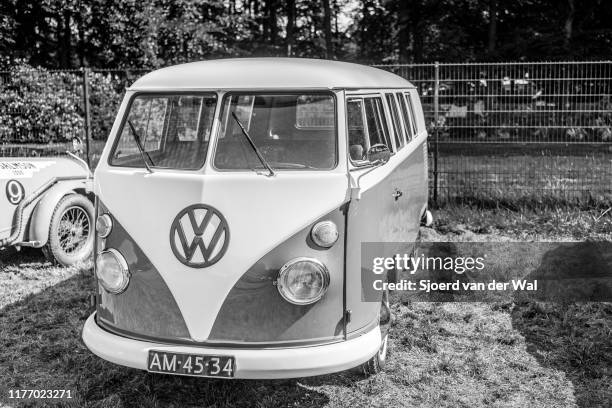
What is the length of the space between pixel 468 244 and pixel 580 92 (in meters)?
3.68

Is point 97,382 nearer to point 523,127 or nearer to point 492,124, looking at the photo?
point 523,127

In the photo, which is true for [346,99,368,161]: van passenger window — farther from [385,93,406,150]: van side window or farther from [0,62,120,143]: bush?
[0,62,120,143]: bush

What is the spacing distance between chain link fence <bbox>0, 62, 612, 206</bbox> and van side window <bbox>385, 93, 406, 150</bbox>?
3.62 metres

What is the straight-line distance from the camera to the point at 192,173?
12.9 ft

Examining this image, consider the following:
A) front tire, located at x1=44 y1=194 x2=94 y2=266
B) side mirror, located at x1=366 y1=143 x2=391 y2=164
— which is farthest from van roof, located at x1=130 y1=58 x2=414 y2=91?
front tire, located at x1=44 y1=194 x2=94 y2=266

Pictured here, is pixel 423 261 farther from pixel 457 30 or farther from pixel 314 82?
pixel 457 30

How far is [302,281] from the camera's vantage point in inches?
144

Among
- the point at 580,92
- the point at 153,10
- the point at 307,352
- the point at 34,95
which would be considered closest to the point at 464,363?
the point at 307,352

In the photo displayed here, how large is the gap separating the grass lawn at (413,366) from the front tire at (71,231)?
753 mm

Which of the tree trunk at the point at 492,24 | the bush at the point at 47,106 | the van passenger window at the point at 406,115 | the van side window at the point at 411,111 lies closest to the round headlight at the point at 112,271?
the van passenger window at the point at 406,115

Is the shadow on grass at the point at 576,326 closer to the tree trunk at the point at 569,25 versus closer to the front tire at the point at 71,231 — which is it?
the front tire at the point at 71,231

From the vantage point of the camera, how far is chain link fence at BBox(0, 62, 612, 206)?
955 cm

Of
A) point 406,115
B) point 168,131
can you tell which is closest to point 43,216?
point 168,131

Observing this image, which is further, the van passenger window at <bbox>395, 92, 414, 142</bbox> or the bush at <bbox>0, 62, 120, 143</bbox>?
the bush at <bbox>0, 62, 120, 143</bbox>
